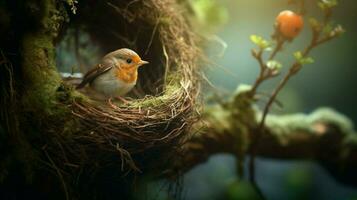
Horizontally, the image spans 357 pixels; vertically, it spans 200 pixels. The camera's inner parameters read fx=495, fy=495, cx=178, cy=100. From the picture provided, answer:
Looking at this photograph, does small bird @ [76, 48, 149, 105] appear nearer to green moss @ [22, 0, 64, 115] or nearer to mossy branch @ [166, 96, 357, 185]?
green moss @ [22, 0, 64, 115]

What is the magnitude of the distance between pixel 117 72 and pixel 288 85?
1.83 metres

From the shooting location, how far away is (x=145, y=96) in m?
2.38

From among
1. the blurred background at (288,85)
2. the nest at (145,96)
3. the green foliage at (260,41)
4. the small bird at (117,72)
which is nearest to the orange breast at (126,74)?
the small bird at (117,72)

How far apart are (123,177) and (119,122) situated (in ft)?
1.08

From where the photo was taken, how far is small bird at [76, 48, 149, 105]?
2387mm

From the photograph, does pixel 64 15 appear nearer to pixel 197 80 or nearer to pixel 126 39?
pixel 126 39

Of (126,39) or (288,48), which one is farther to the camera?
(288,48)

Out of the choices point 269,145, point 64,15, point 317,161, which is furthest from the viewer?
point 317,161

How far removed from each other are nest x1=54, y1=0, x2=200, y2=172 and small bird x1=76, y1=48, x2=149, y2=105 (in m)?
0.10

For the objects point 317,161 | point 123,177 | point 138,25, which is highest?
point 138,25

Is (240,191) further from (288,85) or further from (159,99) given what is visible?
(159,99)

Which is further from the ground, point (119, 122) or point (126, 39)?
point (126, 39)

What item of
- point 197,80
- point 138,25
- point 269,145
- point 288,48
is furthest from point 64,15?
point 288,48

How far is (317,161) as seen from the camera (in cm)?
356
